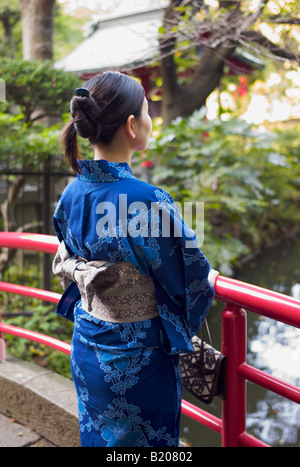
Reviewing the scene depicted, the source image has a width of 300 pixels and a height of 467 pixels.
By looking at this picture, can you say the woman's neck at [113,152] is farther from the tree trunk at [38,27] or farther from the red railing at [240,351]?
the tree trunk at [38,27]

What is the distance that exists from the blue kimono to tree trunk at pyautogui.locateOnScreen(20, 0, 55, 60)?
15.9 ft

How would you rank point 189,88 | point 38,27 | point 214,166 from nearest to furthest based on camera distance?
point 38,27 → point 214,166 → point 189,88

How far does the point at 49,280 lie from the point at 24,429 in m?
1.91

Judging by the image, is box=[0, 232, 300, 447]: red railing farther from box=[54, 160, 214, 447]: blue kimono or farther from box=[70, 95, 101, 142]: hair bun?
box=[70, 95, 101, 142]: hair bun

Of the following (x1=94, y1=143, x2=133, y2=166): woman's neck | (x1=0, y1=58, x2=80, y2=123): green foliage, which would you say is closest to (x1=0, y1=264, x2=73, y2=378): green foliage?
(x1=0, y1=58, x2=80, y2=123): green foliage

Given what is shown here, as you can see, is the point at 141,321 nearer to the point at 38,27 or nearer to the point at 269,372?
the point at 269,372

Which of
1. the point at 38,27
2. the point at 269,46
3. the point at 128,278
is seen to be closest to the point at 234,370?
the point at 128,278

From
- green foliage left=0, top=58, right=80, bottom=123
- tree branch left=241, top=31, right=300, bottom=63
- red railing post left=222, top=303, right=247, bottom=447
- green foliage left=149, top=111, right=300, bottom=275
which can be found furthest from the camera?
green foliage left=149, top=111, right=300, bottom=275

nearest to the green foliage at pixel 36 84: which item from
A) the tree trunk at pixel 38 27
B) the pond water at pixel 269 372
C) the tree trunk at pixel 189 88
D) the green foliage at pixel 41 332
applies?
the tree trunk at pixel 38 27

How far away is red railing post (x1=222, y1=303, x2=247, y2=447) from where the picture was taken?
1537mm

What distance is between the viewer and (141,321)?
1.37 m

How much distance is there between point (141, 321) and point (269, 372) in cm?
322

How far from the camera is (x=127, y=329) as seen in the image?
1365 millimetres
